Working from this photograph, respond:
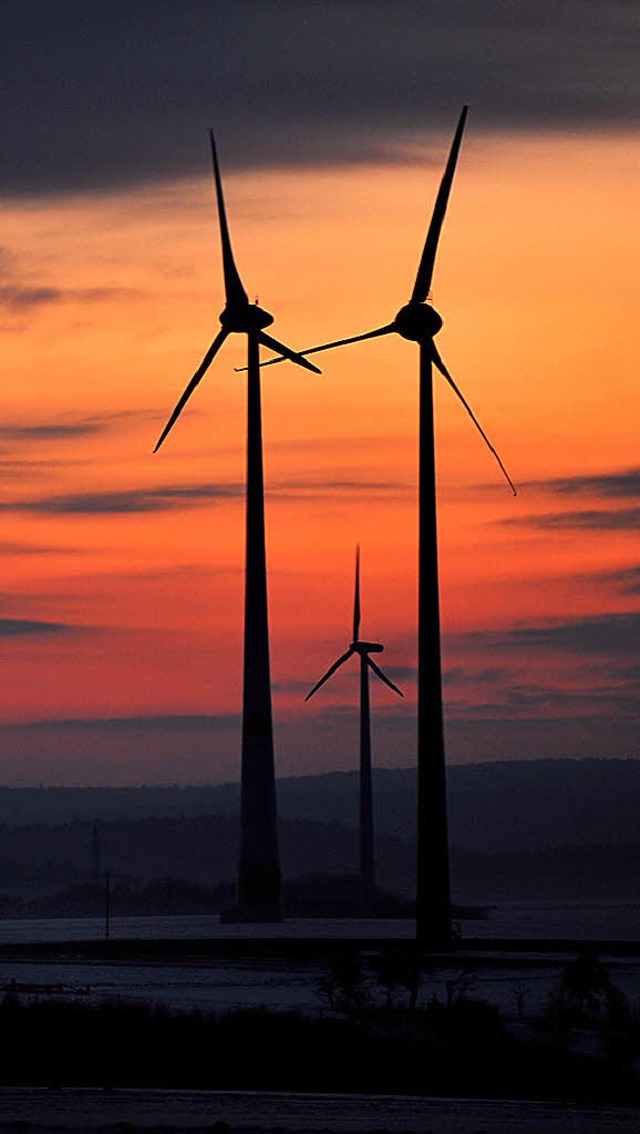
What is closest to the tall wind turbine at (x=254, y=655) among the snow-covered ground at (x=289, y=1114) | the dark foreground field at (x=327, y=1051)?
the dark foreground field at (x=327, y=1051)

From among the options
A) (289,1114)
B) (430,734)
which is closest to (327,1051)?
(289,1114)

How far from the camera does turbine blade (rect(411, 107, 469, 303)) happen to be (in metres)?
→ 95.1

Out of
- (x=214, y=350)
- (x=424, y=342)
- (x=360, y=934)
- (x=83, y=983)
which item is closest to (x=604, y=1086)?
(x=83, y=983)

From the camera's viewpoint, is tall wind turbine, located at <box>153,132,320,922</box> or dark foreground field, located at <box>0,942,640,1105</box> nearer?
dark foreground field, located at <box>0,942,640,1105</box>

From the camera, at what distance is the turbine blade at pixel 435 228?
95062mm

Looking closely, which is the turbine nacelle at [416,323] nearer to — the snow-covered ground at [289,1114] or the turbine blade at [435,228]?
the turbine blade at [435,228]

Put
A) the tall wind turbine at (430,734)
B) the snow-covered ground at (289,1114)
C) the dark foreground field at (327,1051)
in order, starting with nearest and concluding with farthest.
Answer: the snow-covered ground at (289,1114), the dark foreground field at (327,1051), the tall wind turbine at (430,734)

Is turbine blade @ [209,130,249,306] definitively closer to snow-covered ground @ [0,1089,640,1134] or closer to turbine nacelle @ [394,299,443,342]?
turbine nacelle @ [394,299,443,342]

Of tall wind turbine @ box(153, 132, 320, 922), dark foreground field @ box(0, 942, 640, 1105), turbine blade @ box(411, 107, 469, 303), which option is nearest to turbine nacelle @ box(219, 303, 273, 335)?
tall wind turbine @ box(153, 132, 320, 922)

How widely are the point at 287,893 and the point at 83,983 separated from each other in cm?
10406

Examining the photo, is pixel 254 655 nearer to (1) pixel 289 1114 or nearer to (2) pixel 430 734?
(2) pixel 430 734

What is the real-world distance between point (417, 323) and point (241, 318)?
71.4ft

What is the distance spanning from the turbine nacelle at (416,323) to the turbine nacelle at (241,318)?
20.7 metres

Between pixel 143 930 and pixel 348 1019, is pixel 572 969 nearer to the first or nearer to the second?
pixel 348 1019
